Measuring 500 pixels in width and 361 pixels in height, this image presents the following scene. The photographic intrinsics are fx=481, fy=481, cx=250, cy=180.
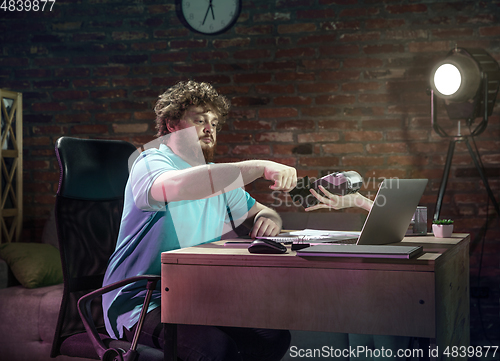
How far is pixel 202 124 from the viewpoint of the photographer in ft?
5.82

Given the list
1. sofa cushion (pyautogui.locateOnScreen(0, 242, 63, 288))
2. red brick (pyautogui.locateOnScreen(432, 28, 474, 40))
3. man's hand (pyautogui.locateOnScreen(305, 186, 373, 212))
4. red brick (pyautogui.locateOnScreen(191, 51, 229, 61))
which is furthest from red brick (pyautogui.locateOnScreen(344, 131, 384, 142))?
sofa cushion (pyautogui.locateOnScreen(0, 242, 63, 288))

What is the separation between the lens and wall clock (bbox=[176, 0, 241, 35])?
116 inches

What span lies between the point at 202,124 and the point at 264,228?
0.45m

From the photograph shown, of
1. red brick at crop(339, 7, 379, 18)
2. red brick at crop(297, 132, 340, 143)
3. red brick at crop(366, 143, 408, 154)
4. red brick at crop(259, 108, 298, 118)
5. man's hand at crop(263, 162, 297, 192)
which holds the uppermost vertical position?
red brick at crop(339, 7, 379, 18)

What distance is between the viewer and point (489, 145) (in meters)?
2.72

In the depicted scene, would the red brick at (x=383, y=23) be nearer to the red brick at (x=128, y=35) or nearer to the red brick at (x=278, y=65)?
the red brick at (x=278, y=65)

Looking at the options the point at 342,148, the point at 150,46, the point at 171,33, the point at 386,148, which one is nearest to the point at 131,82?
the point at 150,46

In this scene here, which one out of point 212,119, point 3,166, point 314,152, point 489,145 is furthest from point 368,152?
point 3,166

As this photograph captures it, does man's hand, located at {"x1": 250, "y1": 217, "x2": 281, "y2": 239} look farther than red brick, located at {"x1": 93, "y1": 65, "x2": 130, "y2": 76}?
No

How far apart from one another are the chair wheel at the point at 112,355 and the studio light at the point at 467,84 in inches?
66.8

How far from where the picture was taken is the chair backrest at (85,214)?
1469 millimetres

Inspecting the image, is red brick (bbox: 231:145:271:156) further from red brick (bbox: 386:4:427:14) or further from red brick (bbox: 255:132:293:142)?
red brick (bbox: 386:4:427:14)

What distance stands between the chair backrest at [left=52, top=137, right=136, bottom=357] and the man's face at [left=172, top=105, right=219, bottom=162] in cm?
26

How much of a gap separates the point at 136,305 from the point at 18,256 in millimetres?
1425
